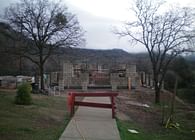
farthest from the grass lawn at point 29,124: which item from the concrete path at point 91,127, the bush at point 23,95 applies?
the bush at point 23,95

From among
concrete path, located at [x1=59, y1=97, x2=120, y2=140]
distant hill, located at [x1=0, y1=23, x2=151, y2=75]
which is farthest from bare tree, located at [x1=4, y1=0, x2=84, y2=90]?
concrete path, located at [x1=59, y1=97, x2=120, y2=140]

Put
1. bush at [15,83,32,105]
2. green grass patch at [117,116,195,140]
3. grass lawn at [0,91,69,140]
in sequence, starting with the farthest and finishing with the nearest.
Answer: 1. bush at [15,83,32,105]
2. green grass patch at [117,116,195,140]
3. grass lawn at [0,91,69,140]

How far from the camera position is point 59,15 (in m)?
29.3

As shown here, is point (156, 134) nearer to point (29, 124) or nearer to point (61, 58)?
point (29, 124)

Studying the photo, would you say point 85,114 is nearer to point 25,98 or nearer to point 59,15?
point 25,98

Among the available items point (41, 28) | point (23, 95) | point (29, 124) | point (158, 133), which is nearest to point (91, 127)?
point (29, 124)

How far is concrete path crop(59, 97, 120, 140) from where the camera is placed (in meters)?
9.86

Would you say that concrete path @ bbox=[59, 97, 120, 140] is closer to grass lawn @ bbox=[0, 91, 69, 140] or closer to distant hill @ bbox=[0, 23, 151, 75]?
grass lawn @ bbox=[0, 91, 69, 140]

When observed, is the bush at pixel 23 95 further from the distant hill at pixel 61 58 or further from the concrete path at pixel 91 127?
the distant hill at pixel 61 58

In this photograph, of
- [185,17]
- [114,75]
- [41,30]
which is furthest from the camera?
[114,75]

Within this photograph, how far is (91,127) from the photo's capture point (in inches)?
454

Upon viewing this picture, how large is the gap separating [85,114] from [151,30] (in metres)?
14.6

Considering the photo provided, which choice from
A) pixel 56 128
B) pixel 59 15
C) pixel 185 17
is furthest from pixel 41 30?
pixel 56 128

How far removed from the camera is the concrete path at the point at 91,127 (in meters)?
9.86
